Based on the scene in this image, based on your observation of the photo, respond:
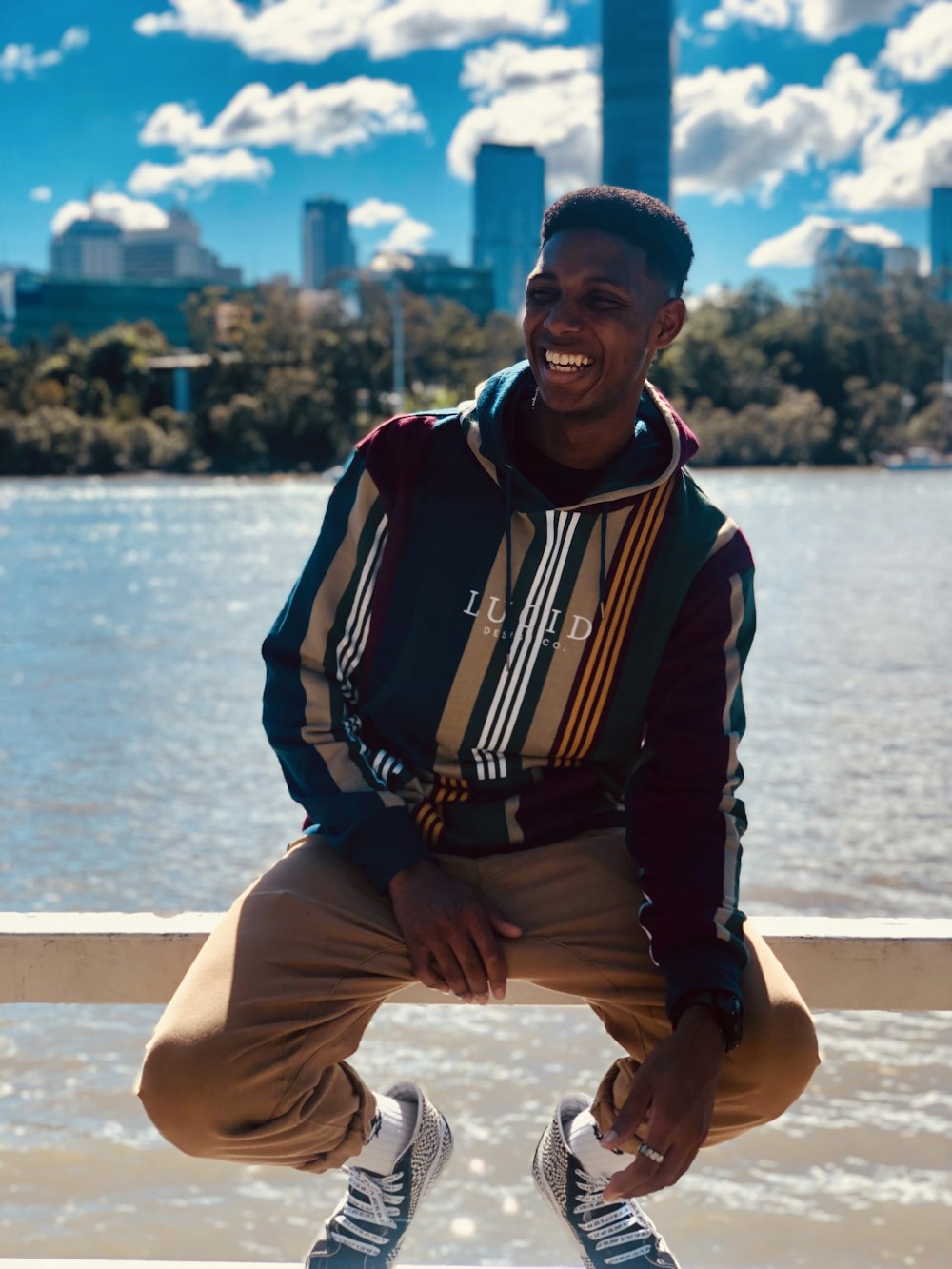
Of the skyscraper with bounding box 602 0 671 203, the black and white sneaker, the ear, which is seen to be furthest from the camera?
the skyscraper with bounding box 602 0 671 203

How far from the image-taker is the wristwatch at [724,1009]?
152cm

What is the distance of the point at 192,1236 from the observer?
2.82 meters

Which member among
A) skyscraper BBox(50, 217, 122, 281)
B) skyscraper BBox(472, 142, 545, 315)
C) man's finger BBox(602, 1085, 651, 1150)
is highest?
skyscraper BBox(472, 142, 545, 315)

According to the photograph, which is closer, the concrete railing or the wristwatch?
the wristwatch

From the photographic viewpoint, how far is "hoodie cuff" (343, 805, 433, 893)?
165cm

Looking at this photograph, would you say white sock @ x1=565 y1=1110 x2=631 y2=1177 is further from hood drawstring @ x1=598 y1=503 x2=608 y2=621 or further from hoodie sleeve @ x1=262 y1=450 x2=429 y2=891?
hood drawstring @ x1=598 y1=503 x2=608 y2=621

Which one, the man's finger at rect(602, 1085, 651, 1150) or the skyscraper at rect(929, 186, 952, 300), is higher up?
the skyscraper at rect(929, 186, 952, 300)

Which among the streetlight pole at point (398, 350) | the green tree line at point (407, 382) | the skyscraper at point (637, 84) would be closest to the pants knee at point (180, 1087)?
the green tree line at point (407, 382)

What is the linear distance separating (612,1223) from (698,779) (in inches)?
20.3

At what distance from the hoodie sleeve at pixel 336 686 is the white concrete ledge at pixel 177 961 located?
192 mm

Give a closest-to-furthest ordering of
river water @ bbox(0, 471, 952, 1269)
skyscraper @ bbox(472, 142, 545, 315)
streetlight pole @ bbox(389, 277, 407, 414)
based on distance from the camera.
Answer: river water @ bbox(0, 471, 952, 1269), streetlight pole @ bbox(389, 277, 407, 414), skyscraper @ bbox(472, 142, 545, 315)

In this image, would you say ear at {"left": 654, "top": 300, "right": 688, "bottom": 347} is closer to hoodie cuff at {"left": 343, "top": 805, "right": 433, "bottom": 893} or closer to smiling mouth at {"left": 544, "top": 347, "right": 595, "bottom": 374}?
smiling mouth at {"left": 544, "top": 347, "right": 595, "bottom": 374}

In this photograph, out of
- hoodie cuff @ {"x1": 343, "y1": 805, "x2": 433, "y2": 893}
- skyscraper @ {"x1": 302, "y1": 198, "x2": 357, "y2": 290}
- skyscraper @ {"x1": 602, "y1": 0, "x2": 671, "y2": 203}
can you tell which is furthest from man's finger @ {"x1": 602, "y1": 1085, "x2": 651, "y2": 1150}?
skyscraper @ {"x1": 302, "y1": 198, "x2": 357, "y2": 290}

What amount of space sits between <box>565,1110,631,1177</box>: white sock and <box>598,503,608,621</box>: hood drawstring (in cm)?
58
